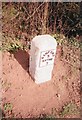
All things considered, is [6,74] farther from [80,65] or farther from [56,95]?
[80,65]

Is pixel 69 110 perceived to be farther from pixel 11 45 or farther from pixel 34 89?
pixel 11 45

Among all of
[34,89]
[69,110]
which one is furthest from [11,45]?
[69,110]

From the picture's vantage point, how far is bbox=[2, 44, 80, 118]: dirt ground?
4258 millimetres

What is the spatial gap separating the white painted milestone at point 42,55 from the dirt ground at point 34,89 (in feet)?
0.75

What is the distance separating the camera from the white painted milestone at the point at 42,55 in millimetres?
4086

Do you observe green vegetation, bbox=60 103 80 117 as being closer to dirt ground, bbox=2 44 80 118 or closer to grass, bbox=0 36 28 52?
dirt ground, bbox=2 44 80 118

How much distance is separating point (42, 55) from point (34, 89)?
63cm

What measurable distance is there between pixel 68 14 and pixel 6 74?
5.68 ft

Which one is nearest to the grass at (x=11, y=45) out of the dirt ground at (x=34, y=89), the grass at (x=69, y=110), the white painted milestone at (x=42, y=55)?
the dirt ground at (x=34, y=89)

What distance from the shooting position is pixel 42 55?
4.12 metres

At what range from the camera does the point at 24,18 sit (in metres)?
5.43

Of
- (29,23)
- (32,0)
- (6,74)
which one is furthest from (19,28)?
(6,74)

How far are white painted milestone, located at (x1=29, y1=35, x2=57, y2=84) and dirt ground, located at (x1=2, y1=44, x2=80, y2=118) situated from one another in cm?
23

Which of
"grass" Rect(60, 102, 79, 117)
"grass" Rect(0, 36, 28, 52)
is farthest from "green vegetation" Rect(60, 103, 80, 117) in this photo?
"grass" Rect(0, 36, 28, 52)
